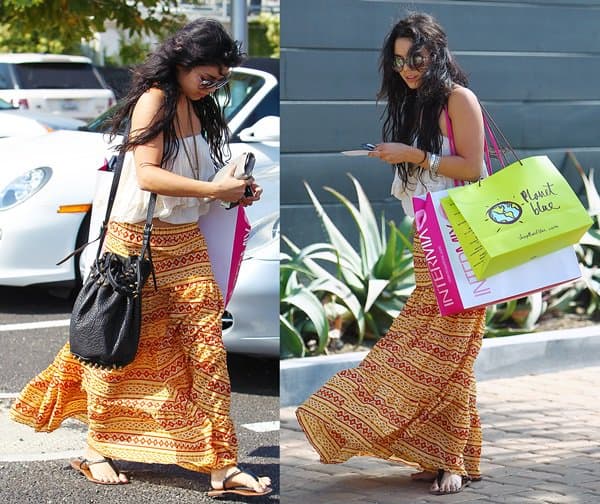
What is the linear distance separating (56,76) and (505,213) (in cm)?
1464

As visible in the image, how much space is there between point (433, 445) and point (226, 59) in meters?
1.65

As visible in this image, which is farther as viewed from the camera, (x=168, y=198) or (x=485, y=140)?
(x=485, y=140)

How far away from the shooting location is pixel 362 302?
6668 mm

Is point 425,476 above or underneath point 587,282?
above

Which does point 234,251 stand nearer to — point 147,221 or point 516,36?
point 147,221

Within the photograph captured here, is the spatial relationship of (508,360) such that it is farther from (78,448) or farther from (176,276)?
(176,276)

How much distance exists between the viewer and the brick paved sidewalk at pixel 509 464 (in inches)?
176

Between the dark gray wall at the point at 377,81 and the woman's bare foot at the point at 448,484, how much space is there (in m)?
2.94

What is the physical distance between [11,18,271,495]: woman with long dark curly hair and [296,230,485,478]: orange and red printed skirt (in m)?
0.36

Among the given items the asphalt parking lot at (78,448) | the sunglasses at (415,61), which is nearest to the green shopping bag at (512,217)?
the sunglasses at (415,61)

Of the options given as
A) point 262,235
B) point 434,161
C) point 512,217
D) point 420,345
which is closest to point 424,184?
point 434,161

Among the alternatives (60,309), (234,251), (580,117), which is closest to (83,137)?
(60,309)

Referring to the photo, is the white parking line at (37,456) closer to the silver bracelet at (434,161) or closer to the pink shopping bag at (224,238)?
the pink shopping bag at (224,238)

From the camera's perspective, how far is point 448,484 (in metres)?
4.45
